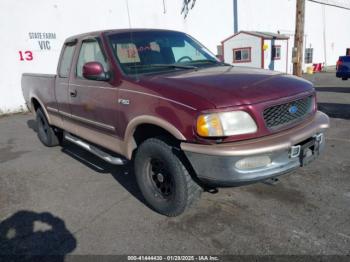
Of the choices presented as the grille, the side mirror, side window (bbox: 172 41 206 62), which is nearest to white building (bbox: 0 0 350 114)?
side window (bbox: 172 41 206 62)

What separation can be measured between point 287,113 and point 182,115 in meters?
1.02

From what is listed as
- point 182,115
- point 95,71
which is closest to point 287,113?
point 182,115

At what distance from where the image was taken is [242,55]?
18078mm

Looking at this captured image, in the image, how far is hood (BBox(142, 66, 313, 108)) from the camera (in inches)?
102

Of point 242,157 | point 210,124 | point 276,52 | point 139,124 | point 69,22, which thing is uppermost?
point 69,22

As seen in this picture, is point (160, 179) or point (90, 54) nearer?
point (160, 179)

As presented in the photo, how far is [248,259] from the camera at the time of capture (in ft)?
8.28

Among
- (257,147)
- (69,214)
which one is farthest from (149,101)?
(69,214)

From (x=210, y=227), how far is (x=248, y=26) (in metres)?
19.3

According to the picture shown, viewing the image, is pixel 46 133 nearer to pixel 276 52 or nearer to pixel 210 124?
pixel 210 124

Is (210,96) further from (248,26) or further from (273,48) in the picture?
(248,26)

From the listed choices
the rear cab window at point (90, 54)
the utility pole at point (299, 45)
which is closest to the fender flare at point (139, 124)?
the rear cab window at point (90, 54)

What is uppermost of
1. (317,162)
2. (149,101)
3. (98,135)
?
(149,101)

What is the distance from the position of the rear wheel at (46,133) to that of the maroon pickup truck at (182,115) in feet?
5.99
